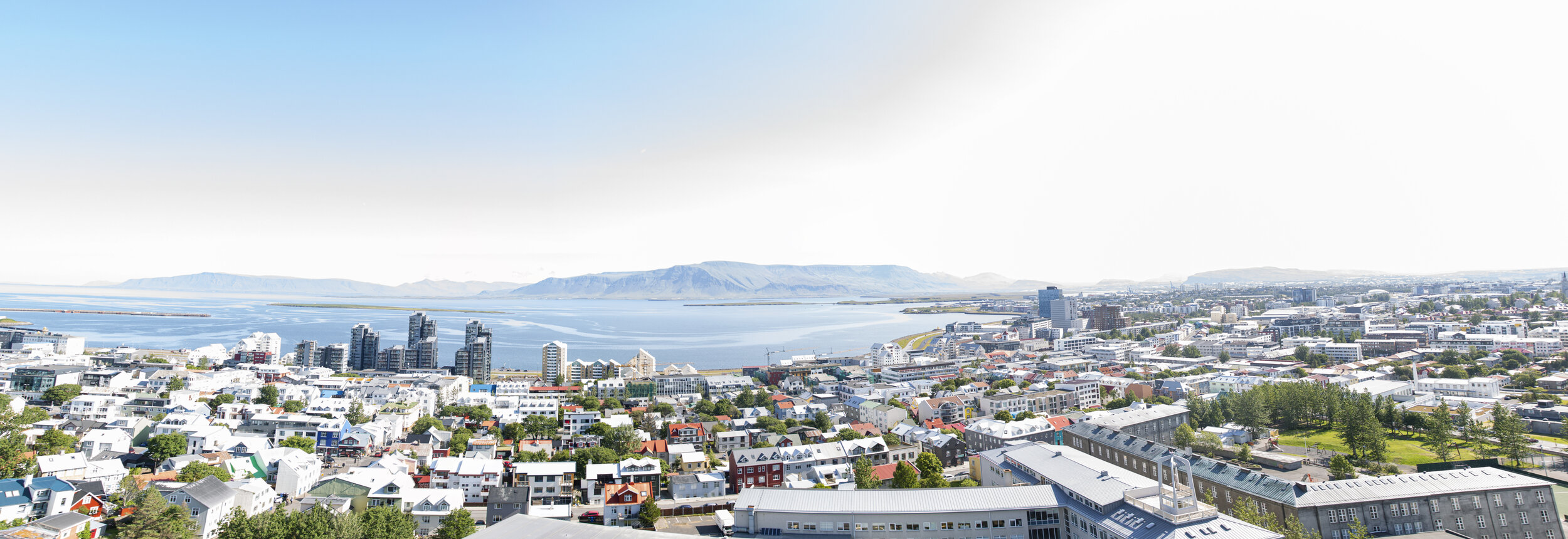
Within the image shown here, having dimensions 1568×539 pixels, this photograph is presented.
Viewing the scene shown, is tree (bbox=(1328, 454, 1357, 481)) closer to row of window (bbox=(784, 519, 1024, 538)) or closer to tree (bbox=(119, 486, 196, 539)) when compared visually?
row of window (bbox=(784, 519, 1024, 538))

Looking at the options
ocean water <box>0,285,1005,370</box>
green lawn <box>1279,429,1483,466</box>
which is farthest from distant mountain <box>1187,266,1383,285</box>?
green lawn <box>1279,429,1483,466</box>

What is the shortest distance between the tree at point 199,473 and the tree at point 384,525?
4.16 metres

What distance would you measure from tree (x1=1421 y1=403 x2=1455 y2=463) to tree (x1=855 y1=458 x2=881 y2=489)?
11.0 metres

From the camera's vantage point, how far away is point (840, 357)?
3925 centimetres

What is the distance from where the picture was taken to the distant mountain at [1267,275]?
150875mm

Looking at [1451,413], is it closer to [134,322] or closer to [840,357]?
[840,357]

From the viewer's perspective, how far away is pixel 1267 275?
155 m

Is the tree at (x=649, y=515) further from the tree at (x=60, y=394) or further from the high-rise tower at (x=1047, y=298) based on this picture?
the high-rise tower at (x=1047, y=298)

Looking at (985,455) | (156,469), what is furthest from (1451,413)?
(156,469)

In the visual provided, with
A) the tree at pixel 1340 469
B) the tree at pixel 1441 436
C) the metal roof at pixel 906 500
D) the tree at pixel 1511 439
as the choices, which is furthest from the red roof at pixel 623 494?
the tree at pixel 1511 439

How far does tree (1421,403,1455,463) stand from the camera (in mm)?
13803

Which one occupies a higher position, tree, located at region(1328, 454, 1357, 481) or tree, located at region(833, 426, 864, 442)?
tree, located at region(1328, 454, 1357, 481)

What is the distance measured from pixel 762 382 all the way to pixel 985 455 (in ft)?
60.5

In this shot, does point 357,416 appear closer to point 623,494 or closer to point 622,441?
point 622,441
